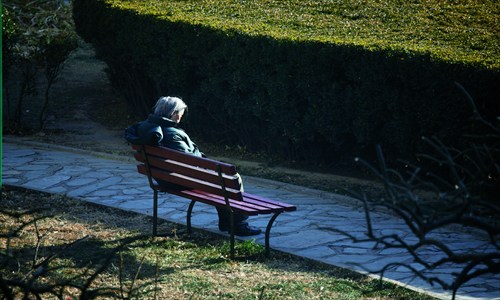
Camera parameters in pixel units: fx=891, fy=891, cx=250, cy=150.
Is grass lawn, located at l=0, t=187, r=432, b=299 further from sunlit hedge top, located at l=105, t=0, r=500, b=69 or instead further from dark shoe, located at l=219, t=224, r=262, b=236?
sunlit hedge top, located at l=105, t=0, r=500, b=69

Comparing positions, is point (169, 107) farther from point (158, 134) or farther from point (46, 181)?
point (46, 181)

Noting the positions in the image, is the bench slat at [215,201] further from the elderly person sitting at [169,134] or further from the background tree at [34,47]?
the background tree at [34,47]

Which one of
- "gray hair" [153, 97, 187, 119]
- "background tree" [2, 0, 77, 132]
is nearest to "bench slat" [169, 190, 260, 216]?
"gray hair" [153, 97, 187, 119]

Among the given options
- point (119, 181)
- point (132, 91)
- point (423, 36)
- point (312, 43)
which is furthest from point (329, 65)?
point (132, 91)

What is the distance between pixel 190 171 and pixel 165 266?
90 centimetres

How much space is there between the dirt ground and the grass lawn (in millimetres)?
2761

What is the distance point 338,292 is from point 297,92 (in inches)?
197

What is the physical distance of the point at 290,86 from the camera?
11258 millimetres

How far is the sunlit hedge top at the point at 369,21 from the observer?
1073 cm

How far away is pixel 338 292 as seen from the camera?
6.53 meters

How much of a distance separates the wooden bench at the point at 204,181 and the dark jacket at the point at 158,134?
0.27ft

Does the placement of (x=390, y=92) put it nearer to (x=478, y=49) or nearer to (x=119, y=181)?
(x=478, y=49)

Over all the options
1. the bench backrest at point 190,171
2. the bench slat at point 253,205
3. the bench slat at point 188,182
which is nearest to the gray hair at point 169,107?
the bench backrest at point 190,171

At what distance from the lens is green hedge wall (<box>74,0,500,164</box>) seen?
978 centimetres
